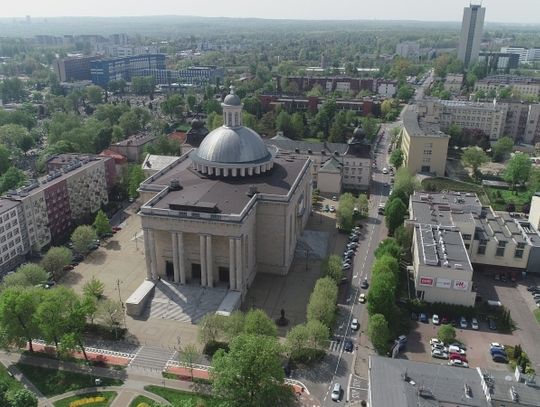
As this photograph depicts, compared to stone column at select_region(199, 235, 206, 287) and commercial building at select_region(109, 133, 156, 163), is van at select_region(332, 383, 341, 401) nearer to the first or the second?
stone column at select_region(199, 235, 206, 287)

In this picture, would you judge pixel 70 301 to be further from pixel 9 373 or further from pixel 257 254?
pixel 257 254

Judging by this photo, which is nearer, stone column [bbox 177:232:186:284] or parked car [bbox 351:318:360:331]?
parked car [bbox 351:318:360:331]

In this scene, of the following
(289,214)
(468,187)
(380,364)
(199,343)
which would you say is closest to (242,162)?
(289,214)

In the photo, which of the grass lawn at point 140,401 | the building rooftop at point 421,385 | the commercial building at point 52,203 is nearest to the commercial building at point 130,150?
the commercial building at point 52,203

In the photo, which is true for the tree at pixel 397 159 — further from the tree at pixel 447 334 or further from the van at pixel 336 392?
the van at pixel 336 392

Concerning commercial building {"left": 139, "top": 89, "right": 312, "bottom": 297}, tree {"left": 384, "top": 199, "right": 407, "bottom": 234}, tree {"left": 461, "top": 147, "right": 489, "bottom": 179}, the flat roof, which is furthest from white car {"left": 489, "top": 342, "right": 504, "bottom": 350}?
tree {"left": 461, "top": 147, "right": 489, "bottom": 179}
